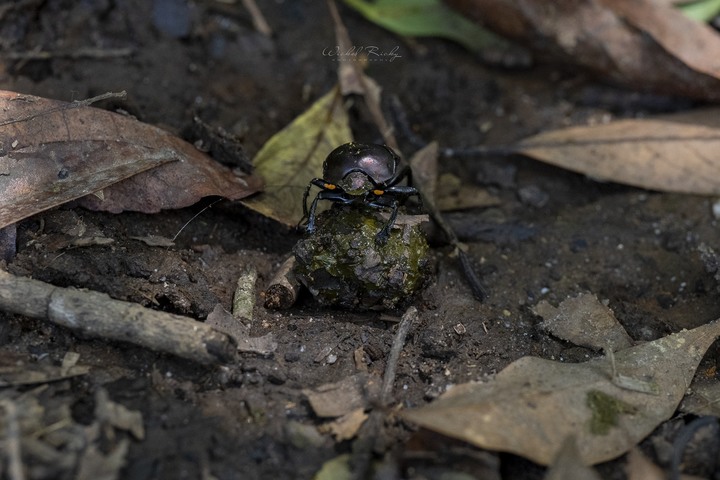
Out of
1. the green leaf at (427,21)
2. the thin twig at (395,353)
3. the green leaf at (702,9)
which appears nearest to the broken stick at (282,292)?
the thin twig at (395,353)

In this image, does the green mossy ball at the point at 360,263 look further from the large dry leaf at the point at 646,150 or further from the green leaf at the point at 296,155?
the large dry leaf at the point at 646,150

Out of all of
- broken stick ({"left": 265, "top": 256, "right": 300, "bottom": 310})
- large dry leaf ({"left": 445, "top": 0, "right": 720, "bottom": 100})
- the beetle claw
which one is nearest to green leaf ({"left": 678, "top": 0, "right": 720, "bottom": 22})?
large dry leaf ({"left": 445, "top": 0, "right": 720, "bottom": 100})

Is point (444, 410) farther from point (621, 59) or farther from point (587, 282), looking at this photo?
point (621, 59)

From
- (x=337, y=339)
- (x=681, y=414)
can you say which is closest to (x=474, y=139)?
(x=337, y=339)

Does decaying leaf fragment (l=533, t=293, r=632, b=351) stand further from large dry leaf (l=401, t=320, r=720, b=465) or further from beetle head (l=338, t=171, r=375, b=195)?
beetle head (l=338, t=171, r=375, b=195)

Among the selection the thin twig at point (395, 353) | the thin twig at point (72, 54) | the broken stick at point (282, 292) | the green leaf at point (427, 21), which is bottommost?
the thin twig at point (395, 353)

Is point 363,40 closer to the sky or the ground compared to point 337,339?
closer to the sky
